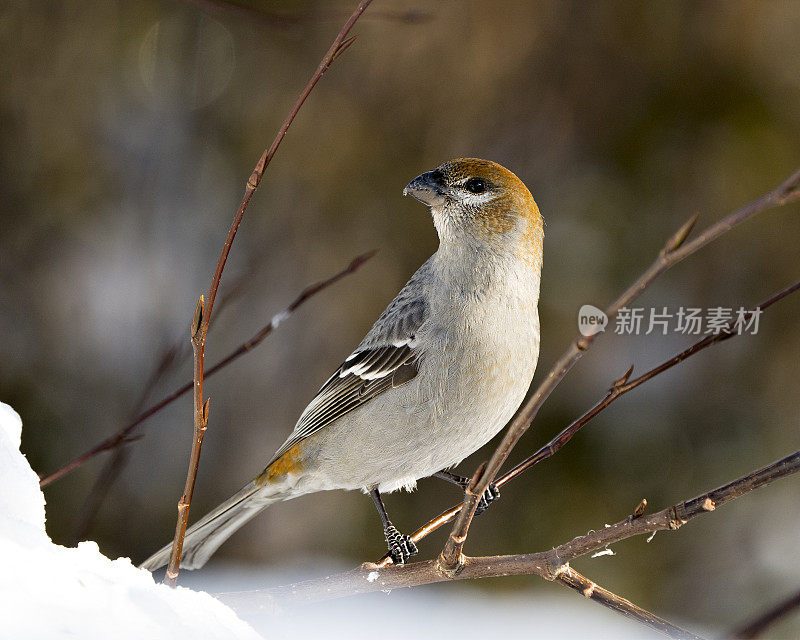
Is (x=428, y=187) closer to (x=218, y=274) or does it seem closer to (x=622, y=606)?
(x=218, y=274)

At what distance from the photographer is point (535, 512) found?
4984 mm

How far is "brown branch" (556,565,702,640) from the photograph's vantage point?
1.57m

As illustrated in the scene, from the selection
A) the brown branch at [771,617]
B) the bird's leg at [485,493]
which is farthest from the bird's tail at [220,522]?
Answer: the brown branch at [771,617]

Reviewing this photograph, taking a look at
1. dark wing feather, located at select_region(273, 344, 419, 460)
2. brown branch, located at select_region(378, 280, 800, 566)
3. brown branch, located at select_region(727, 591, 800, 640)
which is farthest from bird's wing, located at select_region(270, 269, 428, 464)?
brown branch, located at select_region(727, 591, 800, 640)

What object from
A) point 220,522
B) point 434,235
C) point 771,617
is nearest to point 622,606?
point 771,617

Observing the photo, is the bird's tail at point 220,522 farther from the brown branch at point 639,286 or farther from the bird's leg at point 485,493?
the brown branch at point 639,286

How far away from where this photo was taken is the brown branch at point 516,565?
1.40m

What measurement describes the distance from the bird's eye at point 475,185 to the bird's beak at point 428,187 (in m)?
0.08

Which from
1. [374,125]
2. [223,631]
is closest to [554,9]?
[374,125]

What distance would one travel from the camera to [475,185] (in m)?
2.24

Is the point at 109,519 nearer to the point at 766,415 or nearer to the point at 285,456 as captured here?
the point at 285,456

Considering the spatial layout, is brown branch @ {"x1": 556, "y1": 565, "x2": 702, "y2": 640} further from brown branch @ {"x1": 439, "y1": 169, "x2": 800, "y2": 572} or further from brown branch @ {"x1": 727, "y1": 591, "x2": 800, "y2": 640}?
brown branch @ {"x1": 727, "y1": 591, "x2": 800, "y2": 640}

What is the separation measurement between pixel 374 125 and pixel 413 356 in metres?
2.86

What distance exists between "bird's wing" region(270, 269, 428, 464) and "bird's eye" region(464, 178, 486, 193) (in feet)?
1.42
